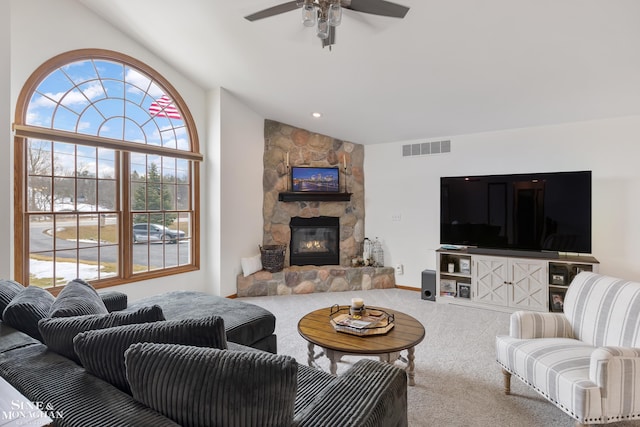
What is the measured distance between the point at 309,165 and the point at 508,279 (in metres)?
3.17

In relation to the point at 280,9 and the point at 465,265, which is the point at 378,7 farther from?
the point at 465,265

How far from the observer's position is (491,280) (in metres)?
4.05

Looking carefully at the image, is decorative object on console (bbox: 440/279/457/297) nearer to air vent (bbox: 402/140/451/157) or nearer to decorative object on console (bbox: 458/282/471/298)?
decorative object on console (bbox: 458/282/471/298)

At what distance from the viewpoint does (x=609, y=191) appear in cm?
375

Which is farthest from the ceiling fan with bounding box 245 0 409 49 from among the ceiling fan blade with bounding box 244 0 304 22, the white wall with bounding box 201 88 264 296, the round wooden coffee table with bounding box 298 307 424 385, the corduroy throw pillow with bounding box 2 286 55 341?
the white wall with bounding box 201 88 264 296

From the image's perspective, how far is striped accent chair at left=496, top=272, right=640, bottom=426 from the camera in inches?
63.7

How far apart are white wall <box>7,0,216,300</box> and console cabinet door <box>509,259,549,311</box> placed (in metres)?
4.19

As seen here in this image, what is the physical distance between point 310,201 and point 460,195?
2175 millimetres

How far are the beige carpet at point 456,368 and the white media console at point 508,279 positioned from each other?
0.58ft

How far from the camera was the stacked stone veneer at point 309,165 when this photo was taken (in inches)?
200

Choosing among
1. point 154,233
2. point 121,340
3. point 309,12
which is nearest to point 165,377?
point 121,340

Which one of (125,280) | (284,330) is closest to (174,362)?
(284,330)

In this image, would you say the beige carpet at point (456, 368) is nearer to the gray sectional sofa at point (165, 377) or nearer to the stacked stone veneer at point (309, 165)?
the gray sectional sofa at point (165, 377)

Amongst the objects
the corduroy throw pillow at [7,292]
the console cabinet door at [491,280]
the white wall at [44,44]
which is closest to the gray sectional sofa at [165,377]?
the corduroy throw pillow at [7,292]
